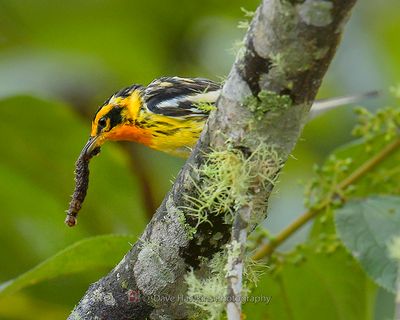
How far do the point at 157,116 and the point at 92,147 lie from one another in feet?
1.29

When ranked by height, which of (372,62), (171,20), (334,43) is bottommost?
(334,43)

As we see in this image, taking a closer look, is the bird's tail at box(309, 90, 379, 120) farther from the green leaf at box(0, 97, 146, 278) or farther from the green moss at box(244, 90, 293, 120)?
the green moss at box(244, 90, 293, 120)

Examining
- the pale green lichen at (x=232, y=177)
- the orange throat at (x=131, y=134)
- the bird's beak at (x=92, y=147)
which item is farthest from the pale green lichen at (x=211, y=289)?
the orange throat at (x=131, y=134)

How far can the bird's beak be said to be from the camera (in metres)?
4.00

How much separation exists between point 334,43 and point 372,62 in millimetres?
3672

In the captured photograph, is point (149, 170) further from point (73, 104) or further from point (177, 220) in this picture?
point (177, 220)

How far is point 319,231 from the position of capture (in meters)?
3.85

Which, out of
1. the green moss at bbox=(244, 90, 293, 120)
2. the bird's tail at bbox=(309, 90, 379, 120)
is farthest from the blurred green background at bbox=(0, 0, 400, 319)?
the green moss at bbox=(244, 90, 293, 120)

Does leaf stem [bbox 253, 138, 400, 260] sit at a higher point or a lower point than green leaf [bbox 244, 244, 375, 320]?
higher

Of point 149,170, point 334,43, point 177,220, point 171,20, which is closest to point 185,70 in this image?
point 171,20

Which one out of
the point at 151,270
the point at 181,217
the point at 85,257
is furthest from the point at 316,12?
the point at 85,257

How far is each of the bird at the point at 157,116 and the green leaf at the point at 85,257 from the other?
2.04 feet

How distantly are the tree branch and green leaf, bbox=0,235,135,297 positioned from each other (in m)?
0.76

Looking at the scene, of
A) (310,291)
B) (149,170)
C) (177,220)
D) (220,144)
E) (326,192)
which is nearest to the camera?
(220,144)
